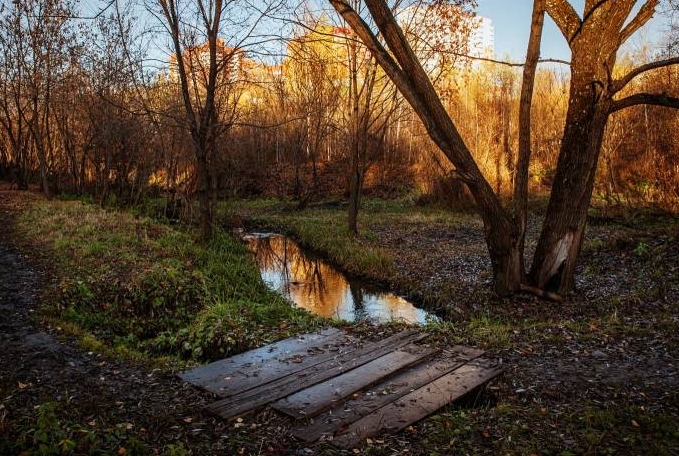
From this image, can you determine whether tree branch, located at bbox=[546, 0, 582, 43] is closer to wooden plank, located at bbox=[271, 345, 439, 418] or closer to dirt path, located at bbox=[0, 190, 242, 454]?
wooden plank, located at bbox=[271, 345, 439, 418]

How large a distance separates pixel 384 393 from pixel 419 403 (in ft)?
1.13

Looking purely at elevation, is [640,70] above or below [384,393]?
above

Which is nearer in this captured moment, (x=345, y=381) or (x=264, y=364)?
(x=345, y=381)

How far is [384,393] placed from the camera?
4621 millimetres

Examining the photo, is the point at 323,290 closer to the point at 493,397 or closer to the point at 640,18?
the point at 493,397

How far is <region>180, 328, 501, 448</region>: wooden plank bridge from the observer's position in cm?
416

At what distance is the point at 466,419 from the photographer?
4.12 meters

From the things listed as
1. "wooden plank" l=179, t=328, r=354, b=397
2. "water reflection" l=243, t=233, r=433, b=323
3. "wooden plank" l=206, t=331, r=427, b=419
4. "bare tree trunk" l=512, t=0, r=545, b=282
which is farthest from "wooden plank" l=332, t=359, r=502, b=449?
"bare tree trunk" l=512, t=0, r=545, b=282

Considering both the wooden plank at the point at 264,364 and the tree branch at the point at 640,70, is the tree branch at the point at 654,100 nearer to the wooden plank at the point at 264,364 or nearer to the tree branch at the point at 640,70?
the tree branch at the point at 640,70

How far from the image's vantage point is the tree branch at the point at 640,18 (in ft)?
25.7

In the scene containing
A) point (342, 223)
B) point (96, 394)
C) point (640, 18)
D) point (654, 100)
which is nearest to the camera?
point (96, 394)

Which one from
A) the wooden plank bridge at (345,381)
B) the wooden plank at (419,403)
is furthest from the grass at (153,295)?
the wooden plank at (419,403)

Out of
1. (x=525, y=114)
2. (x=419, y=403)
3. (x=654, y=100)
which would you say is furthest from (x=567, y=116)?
(x=419, y=403)

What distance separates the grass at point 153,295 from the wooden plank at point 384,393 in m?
1.91
